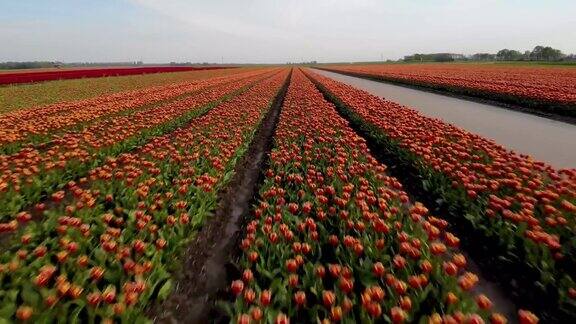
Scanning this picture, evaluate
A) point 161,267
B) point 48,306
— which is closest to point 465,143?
point 161,267

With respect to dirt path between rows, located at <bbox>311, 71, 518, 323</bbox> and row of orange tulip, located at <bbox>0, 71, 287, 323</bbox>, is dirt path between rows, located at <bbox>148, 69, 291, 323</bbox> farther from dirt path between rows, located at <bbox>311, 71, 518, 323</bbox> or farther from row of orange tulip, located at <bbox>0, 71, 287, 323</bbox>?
dirt path between rows, located at <bbox>311, 71, 518, 323</bbox>

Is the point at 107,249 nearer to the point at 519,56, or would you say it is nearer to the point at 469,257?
the point at 469,257

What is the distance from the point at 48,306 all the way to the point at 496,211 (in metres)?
5.24

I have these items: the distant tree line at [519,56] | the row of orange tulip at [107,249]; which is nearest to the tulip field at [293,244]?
the row of orange tulip at [107,249]

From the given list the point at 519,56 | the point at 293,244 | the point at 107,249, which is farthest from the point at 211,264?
the point at 519,56

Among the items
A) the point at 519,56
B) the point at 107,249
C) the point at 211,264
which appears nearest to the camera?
the point at 107,249

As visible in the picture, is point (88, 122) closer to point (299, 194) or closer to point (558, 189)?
point (299, 194)

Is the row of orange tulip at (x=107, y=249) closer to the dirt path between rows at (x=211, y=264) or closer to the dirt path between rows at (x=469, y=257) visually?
the dirt path between rows at (x=211, y=264)

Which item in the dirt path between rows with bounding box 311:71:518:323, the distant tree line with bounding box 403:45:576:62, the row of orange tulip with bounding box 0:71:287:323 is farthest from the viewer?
the distant tree line with bounding box 403:45:576:62

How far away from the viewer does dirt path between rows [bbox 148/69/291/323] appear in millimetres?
3232

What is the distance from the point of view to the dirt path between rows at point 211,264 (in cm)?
323

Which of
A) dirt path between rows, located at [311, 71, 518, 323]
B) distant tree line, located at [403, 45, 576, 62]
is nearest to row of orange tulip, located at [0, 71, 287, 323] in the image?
dirt path between rows, located at [311, 71, 518, 323]

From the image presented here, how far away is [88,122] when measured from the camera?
11.7 meters

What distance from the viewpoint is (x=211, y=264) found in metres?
4.14
